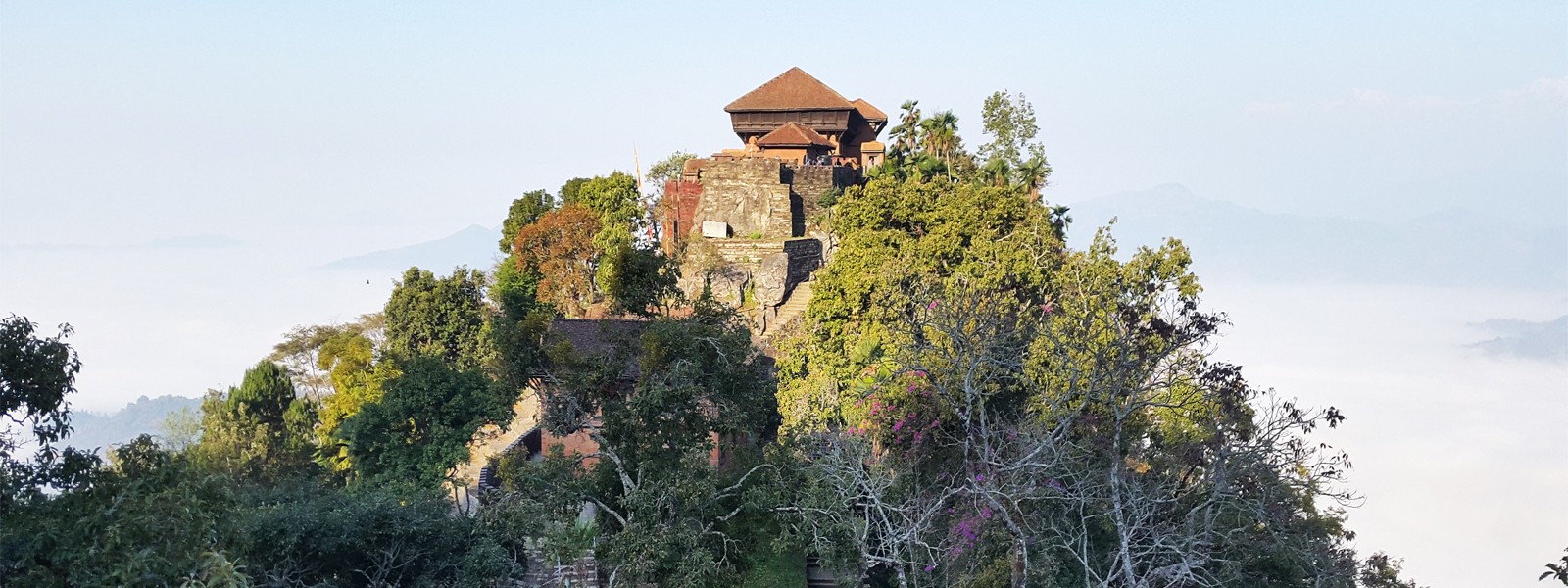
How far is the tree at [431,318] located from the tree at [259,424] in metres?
5.01

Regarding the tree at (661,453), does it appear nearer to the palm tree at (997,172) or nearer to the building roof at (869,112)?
the palm tree at (997,172)

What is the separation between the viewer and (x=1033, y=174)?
1766 inches

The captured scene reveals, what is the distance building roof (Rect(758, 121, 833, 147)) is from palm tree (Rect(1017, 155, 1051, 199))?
11708mm

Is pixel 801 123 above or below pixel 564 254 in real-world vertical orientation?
above

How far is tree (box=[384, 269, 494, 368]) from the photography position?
48562 mm

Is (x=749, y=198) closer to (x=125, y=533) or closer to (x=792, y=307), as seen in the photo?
(x=792, y=307)

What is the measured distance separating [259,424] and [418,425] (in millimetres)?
18826

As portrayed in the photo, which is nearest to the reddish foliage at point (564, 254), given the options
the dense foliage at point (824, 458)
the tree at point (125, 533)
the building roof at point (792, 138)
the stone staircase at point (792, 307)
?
the stone staircase at point (792, 307)

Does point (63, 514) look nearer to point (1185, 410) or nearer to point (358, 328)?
point (1185, 410)

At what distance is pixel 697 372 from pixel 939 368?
23.1 ft

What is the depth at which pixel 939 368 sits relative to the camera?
27.7 meters

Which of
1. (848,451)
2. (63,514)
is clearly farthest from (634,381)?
(63,514)

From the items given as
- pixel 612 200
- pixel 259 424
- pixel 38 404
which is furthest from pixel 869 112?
pixel 38 404

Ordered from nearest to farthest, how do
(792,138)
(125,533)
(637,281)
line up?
(125,533) < (637,281) < (792,138)
